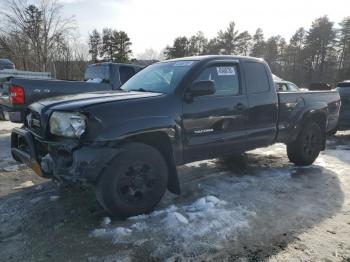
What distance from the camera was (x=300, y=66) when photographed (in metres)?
55.7

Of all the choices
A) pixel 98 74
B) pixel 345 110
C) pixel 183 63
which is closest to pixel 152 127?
pixel 183 63

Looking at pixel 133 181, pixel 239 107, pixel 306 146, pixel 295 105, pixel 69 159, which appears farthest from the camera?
pixel 306 146

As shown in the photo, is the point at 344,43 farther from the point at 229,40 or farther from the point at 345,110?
the point at 345,110

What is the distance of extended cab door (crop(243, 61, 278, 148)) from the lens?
5.11 meters

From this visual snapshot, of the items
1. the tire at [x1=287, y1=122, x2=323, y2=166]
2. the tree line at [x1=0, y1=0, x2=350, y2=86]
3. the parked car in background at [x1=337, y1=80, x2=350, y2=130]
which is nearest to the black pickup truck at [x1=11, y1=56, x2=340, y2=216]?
the tire at [x1=287, y1=122, x2=323, y2=166]

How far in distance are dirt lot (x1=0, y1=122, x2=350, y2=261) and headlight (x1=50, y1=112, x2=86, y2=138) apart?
96 cm

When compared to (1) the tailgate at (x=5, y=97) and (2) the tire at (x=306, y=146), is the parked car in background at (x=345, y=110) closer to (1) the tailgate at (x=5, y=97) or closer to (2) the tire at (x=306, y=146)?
(2) the tire at (x=306, y=146)

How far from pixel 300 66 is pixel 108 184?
5695 centimetres

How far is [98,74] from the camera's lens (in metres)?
9.47

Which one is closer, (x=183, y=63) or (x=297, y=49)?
(x=183, y=63)

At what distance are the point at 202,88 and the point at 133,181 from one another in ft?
4.40

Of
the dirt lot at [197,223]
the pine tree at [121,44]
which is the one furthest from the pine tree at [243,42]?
the dirt lot at [197,223]

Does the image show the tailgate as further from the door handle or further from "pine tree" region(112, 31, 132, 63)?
"pine tree" region(112, 31, 132, 63)

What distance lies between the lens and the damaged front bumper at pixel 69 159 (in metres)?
3.42
